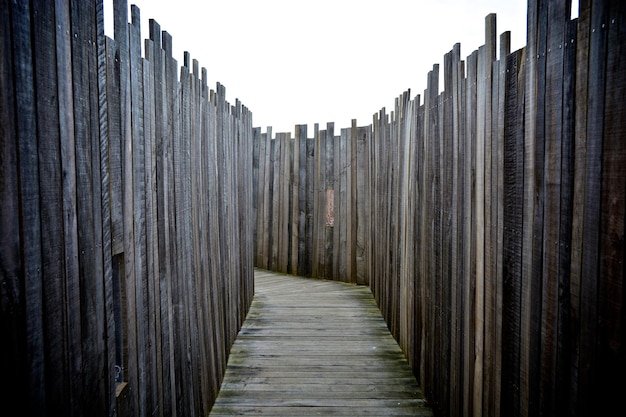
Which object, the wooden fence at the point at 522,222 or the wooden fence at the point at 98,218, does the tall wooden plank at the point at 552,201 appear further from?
the wooden fence at the point at 98,218

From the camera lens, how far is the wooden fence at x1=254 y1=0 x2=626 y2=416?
4.09 feet

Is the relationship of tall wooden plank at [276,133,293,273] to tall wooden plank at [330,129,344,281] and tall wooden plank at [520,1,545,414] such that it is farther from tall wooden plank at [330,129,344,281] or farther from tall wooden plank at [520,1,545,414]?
tall wooden plank at [520,1,545,414]

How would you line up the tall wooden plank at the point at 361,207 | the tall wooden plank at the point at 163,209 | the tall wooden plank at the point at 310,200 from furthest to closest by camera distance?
the tall wooden plank at the point at 310,200 → the tall wooden plank at the point at 361,207 → the tall wooden plank at the point at 163,209

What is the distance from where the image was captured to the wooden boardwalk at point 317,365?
3.27 metres

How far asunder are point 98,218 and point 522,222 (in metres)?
1.65

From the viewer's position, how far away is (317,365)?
13.0 feet

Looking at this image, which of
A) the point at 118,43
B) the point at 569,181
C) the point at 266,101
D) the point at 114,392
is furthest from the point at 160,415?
the point at 266,101

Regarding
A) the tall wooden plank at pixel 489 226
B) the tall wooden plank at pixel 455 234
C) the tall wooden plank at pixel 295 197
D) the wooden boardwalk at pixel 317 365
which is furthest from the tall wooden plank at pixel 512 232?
the tall wooden plank at pixel 295 197

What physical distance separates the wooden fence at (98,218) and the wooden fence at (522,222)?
1.58 metres

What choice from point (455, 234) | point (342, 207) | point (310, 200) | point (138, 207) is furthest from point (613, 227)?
point (310, 200)

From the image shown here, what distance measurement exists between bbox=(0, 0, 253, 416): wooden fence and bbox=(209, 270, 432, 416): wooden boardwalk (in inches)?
26.1

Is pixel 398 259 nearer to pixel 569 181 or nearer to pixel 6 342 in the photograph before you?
pixel 569 181

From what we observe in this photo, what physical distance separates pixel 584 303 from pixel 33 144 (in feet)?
5.49

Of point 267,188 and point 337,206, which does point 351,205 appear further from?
point 267,188
